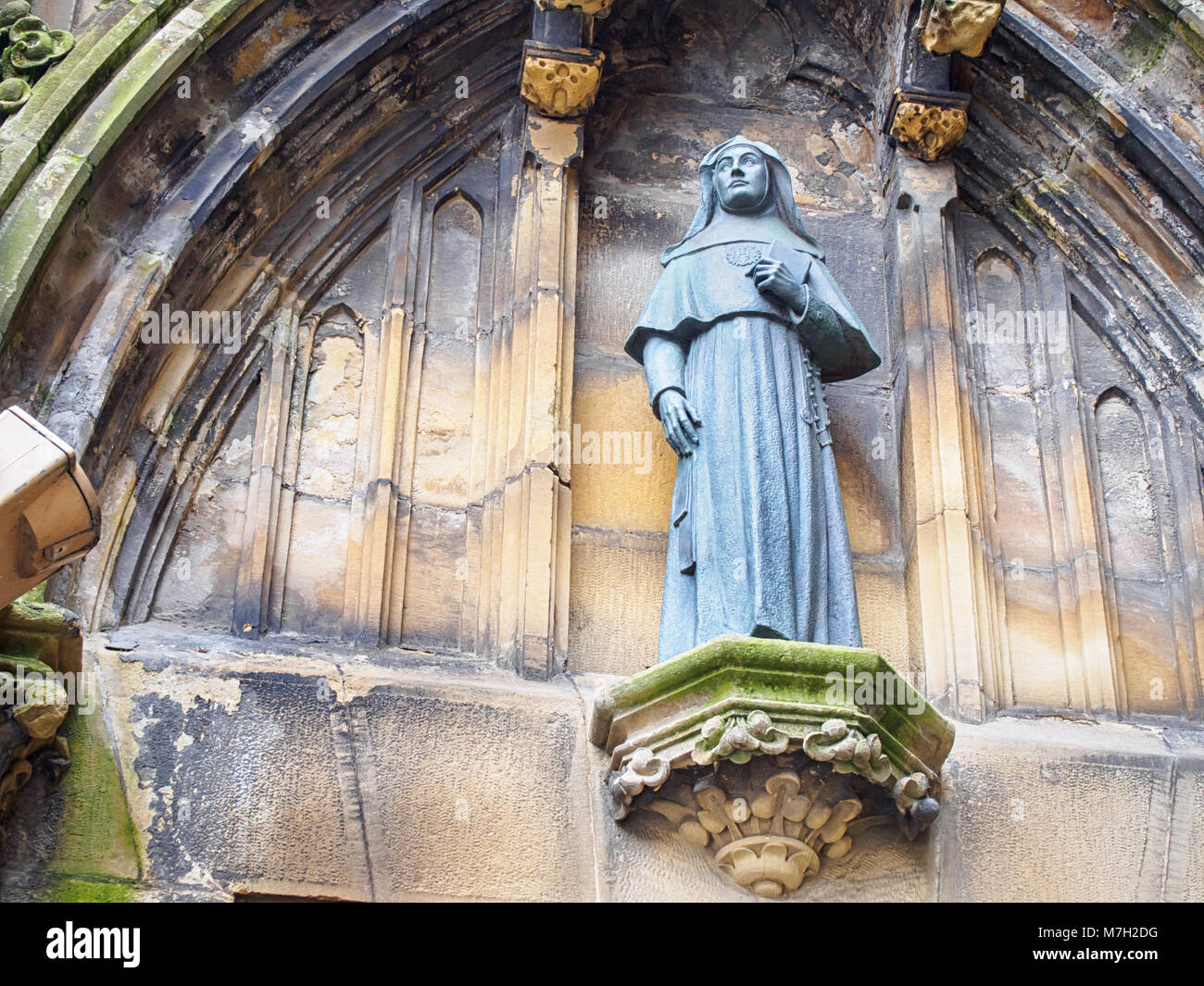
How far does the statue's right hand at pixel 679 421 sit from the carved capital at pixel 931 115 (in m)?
2.12

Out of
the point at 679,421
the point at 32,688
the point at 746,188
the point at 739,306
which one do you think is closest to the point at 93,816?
the point at 32,688

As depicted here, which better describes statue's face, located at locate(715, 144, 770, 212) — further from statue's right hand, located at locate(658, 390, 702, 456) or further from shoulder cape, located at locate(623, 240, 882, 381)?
statue's right hand, located at locate(658, 390, 702, 456)

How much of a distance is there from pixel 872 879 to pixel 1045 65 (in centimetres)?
395

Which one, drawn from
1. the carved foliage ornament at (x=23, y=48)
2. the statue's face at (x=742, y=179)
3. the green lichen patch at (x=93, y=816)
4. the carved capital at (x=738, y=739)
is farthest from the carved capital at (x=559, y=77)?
the green lichen patch at (x=93, y=816)

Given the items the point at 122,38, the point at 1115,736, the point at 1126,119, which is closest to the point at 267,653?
the point at 122,38

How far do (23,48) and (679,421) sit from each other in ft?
9.49

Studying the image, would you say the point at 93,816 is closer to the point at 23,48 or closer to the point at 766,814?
the point at 766,814

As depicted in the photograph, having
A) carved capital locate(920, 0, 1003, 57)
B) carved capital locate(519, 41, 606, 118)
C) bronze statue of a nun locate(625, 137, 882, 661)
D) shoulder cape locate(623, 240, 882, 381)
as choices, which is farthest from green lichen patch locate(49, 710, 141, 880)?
carved capital locate(920, 0, 1003, 57)

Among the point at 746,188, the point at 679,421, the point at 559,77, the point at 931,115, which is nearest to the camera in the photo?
the point at 679,421

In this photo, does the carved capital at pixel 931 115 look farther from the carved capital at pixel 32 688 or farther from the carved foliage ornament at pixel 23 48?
the carved capital at pixel 32 688

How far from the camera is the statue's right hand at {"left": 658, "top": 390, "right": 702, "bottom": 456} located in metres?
7.61

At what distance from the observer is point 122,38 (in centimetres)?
792

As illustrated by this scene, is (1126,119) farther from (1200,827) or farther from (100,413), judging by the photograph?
(100,413)

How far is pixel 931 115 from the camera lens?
9.04 m
